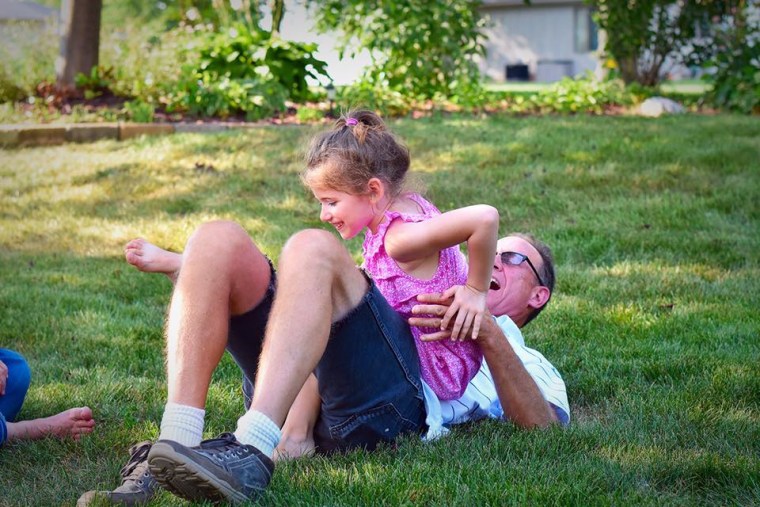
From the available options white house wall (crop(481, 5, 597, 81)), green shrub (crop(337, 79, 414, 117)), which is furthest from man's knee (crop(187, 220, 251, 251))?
white house wall (crop(481, 5, 597, 81))

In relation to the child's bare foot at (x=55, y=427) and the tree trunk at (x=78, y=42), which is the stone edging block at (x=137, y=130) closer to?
the tree trunk at (x=78, y=42)

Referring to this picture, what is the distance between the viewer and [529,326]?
187 inches

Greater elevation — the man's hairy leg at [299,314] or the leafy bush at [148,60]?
the leafy bush at [148,60]

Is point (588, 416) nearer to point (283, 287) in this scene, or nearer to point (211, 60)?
point (283, 287)

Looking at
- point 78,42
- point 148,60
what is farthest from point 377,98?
point 78,42

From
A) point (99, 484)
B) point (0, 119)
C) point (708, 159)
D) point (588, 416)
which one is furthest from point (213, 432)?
point (0, 119)

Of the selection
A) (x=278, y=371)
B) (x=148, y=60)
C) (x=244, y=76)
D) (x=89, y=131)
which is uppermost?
(x=148, y=60)

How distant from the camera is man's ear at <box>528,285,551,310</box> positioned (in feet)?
A: 12.2

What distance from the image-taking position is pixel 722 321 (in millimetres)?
4734

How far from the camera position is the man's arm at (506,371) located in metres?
2.96

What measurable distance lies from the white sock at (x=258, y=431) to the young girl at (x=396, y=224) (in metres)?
0.65

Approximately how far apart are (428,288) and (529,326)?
6.04 feet

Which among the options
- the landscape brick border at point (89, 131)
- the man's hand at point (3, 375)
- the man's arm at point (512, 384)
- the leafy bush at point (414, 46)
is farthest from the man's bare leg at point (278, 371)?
the leafy bush at point (414, 46)

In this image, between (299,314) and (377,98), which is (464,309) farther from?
(377,98)
